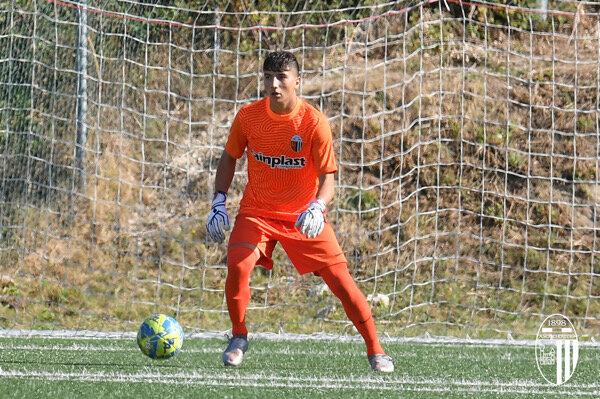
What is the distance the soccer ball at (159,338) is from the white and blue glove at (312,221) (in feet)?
2.97

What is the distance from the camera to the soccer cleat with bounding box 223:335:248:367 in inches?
→ 212

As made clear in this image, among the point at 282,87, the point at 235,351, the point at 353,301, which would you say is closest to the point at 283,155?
the point at 282,87

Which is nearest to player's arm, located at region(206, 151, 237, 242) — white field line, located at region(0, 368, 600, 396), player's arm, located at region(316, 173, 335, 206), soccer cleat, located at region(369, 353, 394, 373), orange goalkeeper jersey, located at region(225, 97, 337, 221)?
orange goalkeeper jersey, located at region(225, 97, 337, 221)

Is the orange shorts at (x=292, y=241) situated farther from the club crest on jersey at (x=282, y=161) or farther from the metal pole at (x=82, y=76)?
the metal pole at (x=82, y=76)

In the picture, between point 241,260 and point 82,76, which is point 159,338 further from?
point 82,76

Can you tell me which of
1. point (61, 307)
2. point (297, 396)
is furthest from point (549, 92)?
point (297, 396)

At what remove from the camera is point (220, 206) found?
219 inches

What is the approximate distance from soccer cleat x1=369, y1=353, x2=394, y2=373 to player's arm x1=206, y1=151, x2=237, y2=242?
1091 millimetres

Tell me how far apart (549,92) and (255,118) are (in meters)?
5.69

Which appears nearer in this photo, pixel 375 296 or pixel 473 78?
pixel 375 296

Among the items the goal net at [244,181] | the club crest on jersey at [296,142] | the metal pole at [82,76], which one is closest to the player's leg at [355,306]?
the club crest on jersey at [296,142]

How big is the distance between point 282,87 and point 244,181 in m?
4.62

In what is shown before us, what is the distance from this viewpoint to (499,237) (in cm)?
928

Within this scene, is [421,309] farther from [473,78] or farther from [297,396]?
[297,396]
